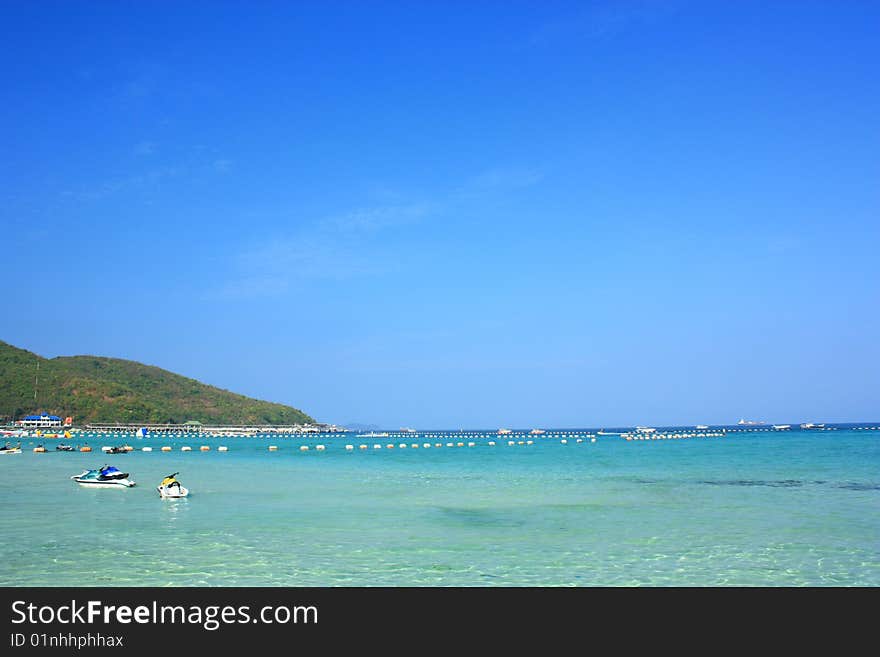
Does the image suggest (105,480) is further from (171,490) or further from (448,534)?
(448,534)

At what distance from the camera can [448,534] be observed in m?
23.5

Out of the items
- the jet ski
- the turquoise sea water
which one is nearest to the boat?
the turquoise sea water

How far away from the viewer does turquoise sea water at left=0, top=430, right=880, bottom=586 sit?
17.2 m

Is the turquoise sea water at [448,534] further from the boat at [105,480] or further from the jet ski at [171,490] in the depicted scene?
the boat at [105,480]

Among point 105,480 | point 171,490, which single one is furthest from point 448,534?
point 105,480

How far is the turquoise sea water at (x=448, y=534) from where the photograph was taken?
17172 mm

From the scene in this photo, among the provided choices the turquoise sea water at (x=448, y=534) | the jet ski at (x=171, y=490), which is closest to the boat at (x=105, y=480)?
the turquoise sea water at (x=448, y=534)

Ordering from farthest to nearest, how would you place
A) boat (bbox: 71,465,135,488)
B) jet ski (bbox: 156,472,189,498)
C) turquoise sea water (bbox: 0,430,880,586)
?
1. boat (bbox: 71,465,135,488)
2. jet ski (bbox: 156,472,189,498)
3. turquoise sea water (bbox: 0,430,880,586)

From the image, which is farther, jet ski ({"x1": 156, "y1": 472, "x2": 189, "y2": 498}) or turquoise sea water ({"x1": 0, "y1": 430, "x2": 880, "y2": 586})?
jet ski ({"x1": 156, "y1": 472, "x2": 189, "y2": 498})

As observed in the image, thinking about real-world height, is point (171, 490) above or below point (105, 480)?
above

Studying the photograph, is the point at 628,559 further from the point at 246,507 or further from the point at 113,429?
the point at 113,429

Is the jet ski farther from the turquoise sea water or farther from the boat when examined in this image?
the boat

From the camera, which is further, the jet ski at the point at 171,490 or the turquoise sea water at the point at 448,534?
the jet ski at the point at 171,490
